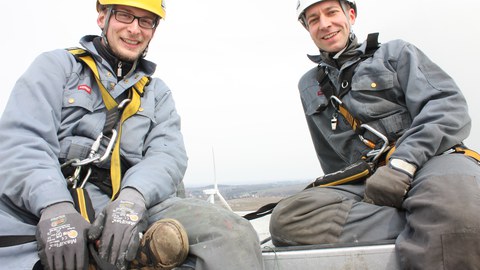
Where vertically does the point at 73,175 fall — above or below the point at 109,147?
below

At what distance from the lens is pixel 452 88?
2.79 metres

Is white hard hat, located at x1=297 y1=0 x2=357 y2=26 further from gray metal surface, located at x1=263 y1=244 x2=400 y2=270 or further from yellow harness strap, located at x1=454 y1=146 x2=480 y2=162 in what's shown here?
gray metal surface, located at x1=263 y1=244 x2=400 y2=270

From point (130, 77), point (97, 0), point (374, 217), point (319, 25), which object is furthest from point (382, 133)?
point (97, 0)

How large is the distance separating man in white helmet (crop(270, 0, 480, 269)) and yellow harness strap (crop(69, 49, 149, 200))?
107 cm

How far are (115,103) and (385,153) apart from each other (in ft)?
6.45

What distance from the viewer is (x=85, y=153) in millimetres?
2613

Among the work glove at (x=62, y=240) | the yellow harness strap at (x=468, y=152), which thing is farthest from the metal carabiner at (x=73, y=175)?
the yellow harness strap at (x=468, y=152)

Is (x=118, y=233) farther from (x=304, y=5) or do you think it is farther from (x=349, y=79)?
(x=304, y=5)

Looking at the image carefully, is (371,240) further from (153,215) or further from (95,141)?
(95,141)

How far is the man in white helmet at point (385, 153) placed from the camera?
2061 millimetres

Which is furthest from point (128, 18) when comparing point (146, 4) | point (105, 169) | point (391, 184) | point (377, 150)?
point (391, 184)

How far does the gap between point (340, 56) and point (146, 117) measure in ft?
5.68

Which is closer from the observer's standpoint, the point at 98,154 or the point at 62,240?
the point at 62,240

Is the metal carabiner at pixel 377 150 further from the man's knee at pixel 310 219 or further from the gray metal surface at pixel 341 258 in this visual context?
the gray metal surface at pixel 341 258
